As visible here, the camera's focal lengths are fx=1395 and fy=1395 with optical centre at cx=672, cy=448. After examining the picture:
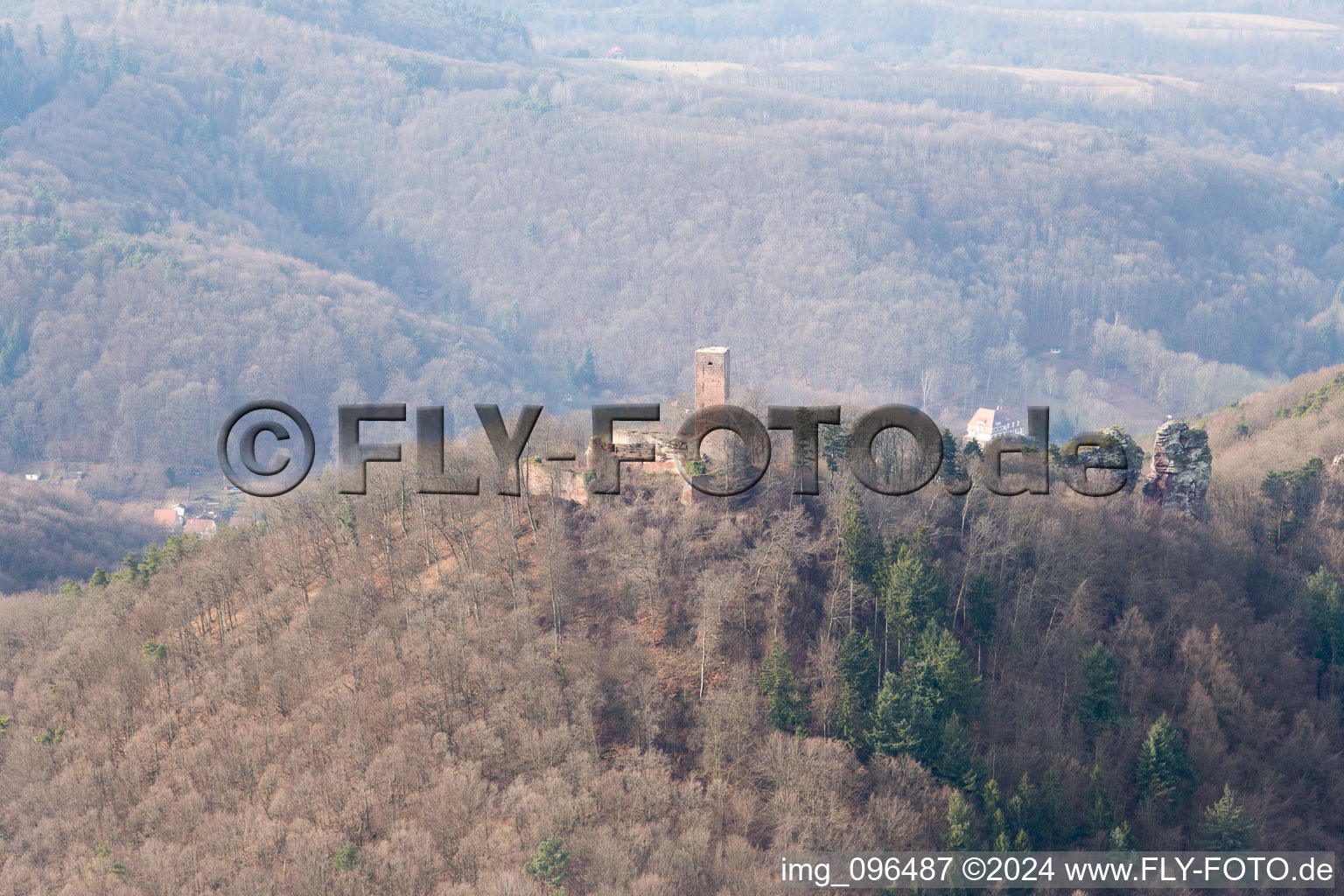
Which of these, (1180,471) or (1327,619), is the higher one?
(1180,471)

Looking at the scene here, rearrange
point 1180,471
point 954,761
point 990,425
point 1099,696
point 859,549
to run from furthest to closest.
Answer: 1. point 990,425
2. point 1180,471
3. point 859,549
4. point 1099,696
5. point 954,761

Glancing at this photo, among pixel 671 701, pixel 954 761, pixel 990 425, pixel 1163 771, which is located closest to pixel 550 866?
pixel 671 701

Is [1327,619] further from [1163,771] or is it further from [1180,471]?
[1163,771]

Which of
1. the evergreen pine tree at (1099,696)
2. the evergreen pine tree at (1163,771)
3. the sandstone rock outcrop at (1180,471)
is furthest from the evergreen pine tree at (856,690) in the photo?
the sandstone rock outcrop at (1180,471)

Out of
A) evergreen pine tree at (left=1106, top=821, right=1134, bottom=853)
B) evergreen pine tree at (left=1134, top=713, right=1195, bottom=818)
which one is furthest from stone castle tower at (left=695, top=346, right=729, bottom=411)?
evergreen pine tree at (left=1106, top=821, right=1134, bottom=853)

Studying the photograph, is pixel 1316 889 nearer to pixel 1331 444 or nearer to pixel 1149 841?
pixel 1149 841

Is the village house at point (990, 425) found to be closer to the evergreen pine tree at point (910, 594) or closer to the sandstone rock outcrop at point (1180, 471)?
the sandstone rock outcrop at point (1180, 471)

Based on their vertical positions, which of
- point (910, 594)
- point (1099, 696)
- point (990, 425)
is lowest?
point (1099, 696)

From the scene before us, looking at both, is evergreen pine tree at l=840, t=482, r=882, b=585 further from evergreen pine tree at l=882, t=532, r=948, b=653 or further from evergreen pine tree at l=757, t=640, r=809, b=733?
evergreen pine tree at l=757, t=640, r=809, b=733
